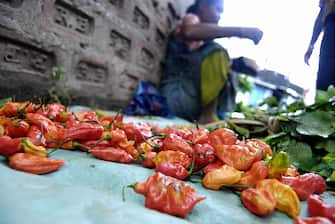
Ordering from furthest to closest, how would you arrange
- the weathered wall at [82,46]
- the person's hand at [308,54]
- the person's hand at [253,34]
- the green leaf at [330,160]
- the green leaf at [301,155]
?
the person's hand at [253,34] → the person's hand at [308,54] → the weathered wall at [82,46] → the green leaf at [301,155] → the green leaf at [330,160]

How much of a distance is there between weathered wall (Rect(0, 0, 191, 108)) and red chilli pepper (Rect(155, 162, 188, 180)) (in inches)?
49.9

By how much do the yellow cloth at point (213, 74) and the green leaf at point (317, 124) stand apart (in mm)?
2137

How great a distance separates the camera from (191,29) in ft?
12.3

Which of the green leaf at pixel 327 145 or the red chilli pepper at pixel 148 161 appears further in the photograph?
the green leaf at pixel 327 145

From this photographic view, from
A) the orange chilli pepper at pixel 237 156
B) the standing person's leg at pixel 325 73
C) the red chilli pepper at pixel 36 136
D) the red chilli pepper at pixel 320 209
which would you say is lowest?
the red chilli pepper at pixel 320 209

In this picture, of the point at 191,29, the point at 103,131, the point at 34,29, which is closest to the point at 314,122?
the point at 103,131

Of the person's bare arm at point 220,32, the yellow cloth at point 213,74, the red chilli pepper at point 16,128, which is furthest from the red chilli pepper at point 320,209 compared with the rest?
the person's bare arm at point 220,32

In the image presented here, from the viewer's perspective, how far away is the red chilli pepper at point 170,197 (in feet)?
2.46

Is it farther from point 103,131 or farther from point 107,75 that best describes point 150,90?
point 103,131

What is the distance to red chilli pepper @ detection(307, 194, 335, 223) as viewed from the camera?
761 mm

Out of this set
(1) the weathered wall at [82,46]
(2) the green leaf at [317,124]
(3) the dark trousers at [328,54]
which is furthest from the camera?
(3) the dark trousers at [328,54]

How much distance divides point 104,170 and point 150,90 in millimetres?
2680

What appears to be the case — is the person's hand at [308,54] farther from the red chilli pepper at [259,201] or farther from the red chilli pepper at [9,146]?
the red chilli pepper at [9,146]

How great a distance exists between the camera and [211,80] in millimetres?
3793
